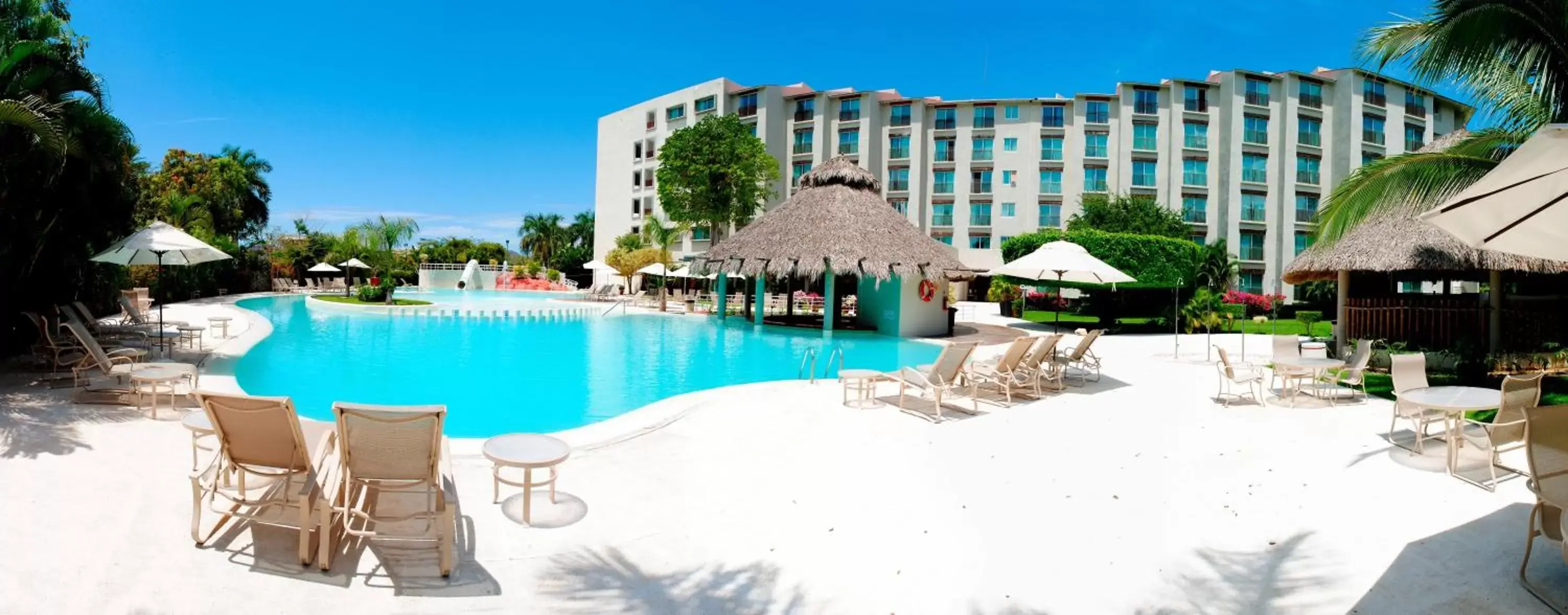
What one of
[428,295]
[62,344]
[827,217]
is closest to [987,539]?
[62,344]

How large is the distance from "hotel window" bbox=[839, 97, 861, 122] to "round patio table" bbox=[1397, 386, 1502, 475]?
151ft

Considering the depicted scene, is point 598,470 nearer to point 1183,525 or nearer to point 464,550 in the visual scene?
point 464,550

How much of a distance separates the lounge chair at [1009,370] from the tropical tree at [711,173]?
104 ft

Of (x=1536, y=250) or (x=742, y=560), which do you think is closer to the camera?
(x=1536, y=250)

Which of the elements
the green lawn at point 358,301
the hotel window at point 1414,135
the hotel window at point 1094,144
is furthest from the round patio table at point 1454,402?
the hotel window at point 1414,135

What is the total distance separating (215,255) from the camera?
12445 millimetres

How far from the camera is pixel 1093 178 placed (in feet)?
155

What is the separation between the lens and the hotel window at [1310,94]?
1800 inches

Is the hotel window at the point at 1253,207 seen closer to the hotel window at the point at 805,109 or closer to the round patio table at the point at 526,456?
the hotel window at the point at 805,109

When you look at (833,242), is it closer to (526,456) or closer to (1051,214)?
(526,456)

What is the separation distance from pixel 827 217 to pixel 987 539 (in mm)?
18447

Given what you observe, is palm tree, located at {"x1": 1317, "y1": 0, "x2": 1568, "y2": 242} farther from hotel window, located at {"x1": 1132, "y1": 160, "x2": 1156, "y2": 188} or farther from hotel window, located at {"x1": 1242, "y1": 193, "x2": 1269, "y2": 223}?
hotel window, located at {"x1": 1242, "y1": 193, "x2": 1269, "y2": 223}

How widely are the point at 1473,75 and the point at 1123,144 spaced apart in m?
40.3

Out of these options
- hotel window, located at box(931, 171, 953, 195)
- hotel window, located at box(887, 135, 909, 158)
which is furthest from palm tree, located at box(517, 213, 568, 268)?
hotel window, located at box(931, 171, 953, 195)
